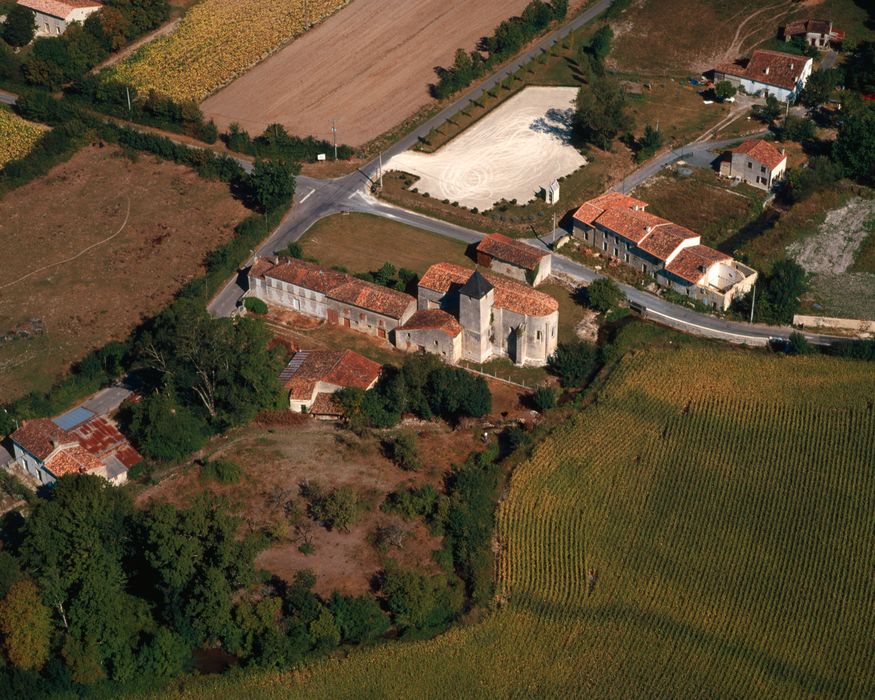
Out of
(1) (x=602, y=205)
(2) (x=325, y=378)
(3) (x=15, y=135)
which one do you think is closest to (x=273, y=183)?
(2) (x=325, y=378)

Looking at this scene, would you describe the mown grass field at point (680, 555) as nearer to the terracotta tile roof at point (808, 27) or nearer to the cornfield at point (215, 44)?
the terracotta tile roof at point (808, 27)

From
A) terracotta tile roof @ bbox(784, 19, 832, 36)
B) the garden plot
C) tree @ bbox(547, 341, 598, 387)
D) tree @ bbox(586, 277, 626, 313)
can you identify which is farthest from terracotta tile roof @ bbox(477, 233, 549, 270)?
terracotta tile roof @ bbox(784, 19, 832, 36)

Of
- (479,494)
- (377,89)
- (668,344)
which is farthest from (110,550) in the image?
(377,89)

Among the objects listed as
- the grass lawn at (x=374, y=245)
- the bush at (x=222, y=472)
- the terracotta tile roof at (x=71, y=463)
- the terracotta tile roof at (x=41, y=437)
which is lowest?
the bush at (x=222, y=472)

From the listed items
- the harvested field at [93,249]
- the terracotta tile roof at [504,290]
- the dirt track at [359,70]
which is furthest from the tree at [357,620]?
the dirt track at [359,70]

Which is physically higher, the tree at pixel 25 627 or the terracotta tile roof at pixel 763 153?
the terracotta tile roof at pixel 763 153

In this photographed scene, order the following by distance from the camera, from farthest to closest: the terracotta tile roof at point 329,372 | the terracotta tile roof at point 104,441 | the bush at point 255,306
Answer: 1. the bush at point 255,306
2. the terracotta tile roof at point 329,372
3. the terracotta tile roof at point 104,441

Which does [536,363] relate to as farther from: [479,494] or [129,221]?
[129,221]
